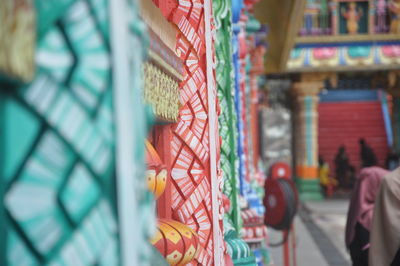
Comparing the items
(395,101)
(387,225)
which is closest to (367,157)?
(395,101)

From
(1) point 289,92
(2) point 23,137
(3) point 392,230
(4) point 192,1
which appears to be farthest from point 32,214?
(1) point 289,92

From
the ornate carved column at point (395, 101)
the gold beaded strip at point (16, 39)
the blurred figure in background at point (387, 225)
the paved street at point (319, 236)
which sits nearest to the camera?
the gold beaded strip at point (16, 39)

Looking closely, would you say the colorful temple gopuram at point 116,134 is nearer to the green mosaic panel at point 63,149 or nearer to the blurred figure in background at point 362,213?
the green mosaic panel at point 63,149

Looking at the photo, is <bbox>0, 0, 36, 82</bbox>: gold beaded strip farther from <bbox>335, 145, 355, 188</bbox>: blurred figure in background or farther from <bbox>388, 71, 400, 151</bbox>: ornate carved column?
<bbox>335, 145, 355, 188</bbox>: blurred figure in background

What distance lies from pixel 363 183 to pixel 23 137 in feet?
12.1

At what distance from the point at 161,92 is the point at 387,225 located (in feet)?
6.88

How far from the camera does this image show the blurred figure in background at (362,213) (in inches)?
155

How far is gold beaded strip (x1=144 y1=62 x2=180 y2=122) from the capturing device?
3.18 ft

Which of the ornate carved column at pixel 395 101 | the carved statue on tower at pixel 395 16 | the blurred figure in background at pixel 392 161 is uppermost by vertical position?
the carved statue on tower at pixel 395 16

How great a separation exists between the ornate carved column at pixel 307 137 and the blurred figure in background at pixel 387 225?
9.09m

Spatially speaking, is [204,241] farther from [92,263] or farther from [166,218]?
[92,263]

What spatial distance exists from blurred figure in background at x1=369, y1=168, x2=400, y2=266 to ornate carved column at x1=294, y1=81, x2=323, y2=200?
A: 9.09 meters

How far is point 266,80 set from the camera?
1396cm

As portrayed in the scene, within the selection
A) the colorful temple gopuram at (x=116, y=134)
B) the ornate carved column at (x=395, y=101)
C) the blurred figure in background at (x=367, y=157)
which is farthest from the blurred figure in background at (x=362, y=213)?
the blurred figure in background at (x=367, y=157)
